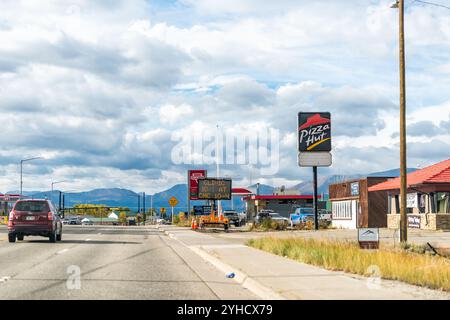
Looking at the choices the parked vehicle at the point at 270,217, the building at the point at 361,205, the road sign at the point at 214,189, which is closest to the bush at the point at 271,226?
the road sign at the point at 214,189

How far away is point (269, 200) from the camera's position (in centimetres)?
10494

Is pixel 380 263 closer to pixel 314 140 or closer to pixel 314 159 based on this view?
pixel 314 159

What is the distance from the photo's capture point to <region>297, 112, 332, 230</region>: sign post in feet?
159

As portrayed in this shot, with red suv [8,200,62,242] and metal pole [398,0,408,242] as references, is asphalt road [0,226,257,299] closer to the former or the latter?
red suv [8,200,62,242]

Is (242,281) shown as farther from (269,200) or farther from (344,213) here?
(269,200)

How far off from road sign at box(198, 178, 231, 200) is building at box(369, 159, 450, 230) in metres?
14.8

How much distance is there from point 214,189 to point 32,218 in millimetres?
32476

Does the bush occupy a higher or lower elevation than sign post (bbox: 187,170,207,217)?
lower

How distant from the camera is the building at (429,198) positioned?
1756 inches

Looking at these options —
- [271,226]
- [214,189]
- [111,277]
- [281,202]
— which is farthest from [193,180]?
[111,277]

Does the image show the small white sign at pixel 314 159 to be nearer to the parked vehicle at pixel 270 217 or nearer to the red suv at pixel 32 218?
the parked vehicle at pixel 270 217

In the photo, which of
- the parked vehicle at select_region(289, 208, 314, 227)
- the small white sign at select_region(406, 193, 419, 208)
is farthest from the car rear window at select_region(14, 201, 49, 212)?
the parked vehicle at select_region(289, 208, 314, 227)

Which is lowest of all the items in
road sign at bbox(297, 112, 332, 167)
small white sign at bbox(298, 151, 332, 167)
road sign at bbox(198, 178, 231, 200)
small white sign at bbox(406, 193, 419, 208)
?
small white sign at bbox(406, 193, 419, 208)
